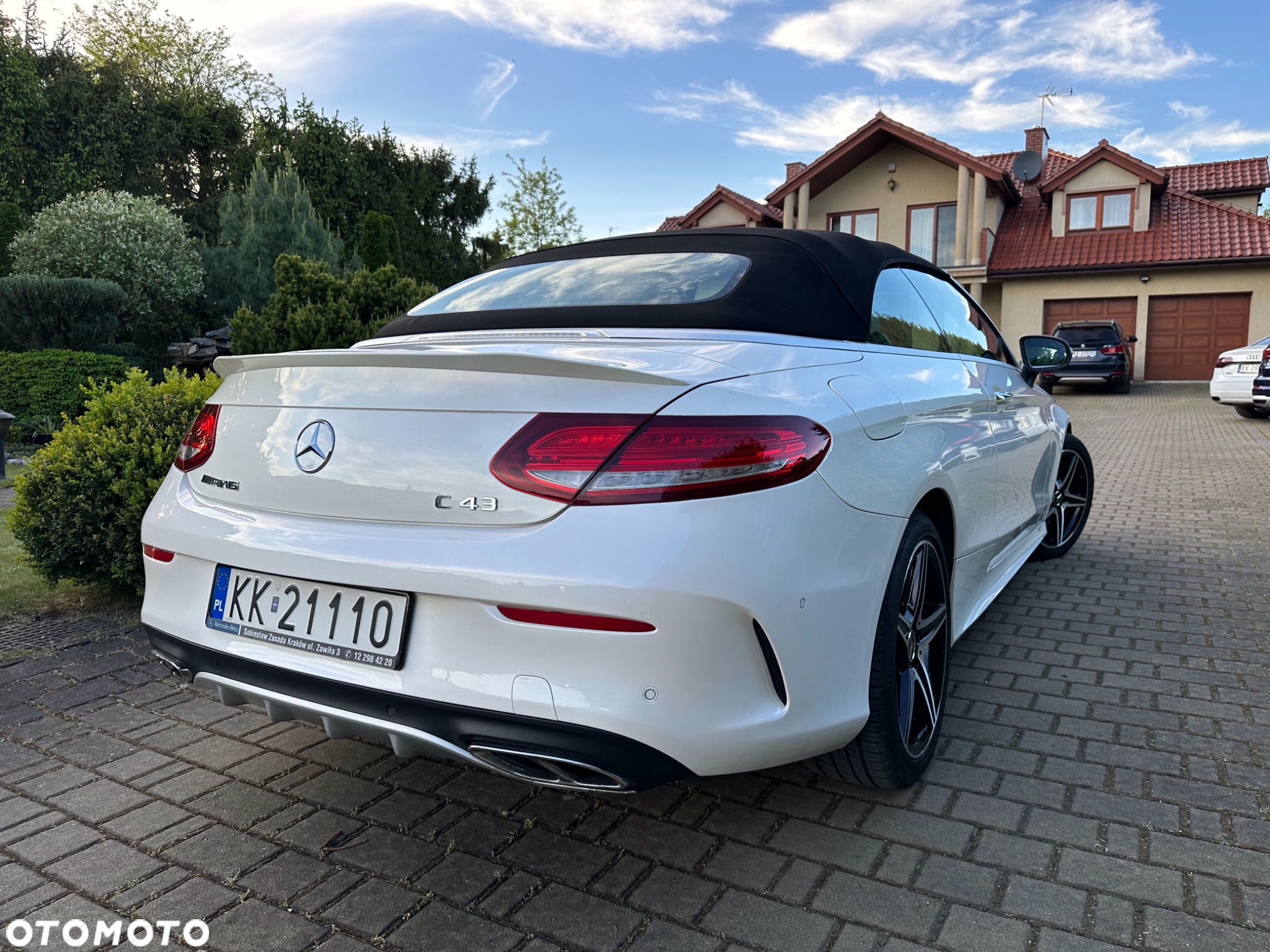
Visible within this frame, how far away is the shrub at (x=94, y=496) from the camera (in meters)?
4.35

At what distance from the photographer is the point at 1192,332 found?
84.0ft

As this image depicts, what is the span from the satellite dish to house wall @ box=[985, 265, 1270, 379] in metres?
5.03

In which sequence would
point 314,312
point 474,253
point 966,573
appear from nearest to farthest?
point 966,573 < point 314,312 < point 474,253

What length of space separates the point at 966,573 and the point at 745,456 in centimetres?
166

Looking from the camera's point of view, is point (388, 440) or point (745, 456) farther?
point (388, 440)

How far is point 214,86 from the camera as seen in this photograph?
3809 centimetres

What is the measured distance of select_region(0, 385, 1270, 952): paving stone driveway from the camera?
2.09 metres

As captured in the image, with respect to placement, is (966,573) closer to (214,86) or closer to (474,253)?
(474,253)

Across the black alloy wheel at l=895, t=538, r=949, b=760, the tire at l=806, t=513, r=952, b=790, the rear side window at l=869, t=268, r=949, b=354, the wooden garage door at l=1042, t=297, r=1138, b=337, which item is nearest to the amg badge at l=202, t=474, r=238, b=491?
the tire at l=806, t=513, r=952, b=790

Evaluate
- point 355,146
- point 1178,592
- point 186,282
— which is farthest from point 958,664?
point 355,146

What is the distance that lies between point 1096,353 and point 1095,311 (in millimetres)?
5736

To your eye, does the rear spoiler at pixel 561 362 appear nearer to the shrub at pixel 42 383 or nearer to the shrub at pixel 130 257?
the shrub at pixel 42 383

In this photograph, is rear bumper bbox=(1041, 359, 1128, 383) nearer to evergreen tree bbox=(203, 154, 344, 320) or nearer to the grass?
evergreen tree bbox=(203, 154, 344, 320)

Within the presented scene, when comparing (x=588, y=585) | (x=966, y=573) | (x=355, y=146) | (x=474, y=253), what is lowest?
(x=966, y=573)
